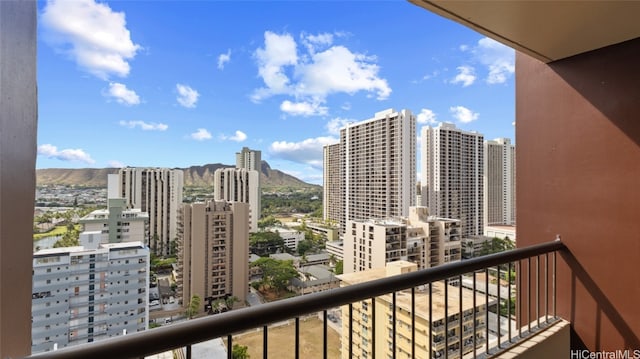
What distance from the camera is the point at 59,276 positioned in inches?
54.0

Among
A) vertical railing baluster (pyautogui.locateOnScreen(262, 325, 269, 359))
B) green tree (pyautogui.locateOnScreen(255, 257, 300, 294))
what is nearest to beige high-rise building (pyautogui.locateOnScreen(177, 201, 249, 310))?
green tree (pyautogui.locateOnScreen(255, 257, 300, 294))

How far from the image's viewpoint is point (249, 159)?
6066mm

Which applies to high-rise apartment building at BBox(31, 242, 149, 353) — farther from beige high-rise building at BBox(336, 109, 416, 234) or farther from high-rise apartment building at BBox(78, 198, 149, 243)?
beige high-rise building at BBox(336, 109, 416, 234)

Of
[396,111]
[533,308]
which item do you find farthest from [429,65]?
[533,308]

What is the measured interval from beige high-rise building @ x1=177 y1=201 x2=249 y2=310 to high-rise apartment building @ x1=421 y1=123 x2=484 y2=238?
4.18 m

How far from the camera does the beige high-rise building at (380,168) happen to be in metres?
7.85

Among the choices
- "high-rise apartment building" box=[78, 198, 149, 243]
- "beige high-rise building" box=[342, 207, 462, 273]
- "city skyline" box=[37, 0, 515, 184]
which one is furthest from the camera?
"beige high-rise building" box=[342, 207, 462, 273]

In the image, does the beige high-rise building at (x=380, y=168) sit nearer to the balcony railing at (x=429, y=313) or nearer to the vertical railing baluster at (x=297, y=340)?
the balcony railing at (x=429, y=313)

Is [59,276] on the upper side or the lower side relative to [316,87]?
lower

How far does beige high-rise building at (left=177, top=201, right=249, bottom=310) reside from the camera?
12.1 feet

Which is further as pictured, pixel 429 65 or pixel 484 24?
pixel 429 65

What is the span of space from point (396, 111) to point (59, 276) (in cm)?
801

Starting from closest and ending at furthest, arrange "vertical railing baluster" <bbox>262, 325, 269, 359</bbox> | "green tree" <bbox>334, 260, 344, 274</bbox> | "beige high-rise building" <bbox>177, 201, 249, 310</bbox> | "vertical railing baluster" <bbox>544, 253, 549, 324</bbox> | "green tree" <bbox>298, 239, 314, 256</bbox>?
1. "vertical railing baluster" <bbox>262, 325, 269, 359</bbox>
2. "vertical railing baluster" <bbox>544, 253, 549, 324</bbox>
3. "beige high-rise building" <bbox>177, 201, 249, 310</bbox>
4. "green tree" <bbox>334, 260, 344, 274</bbox>
5. "green tree" <bbox>298, 239, 314, 256</bbox>

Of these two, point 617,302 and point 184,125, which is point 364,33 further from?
point 617,302
